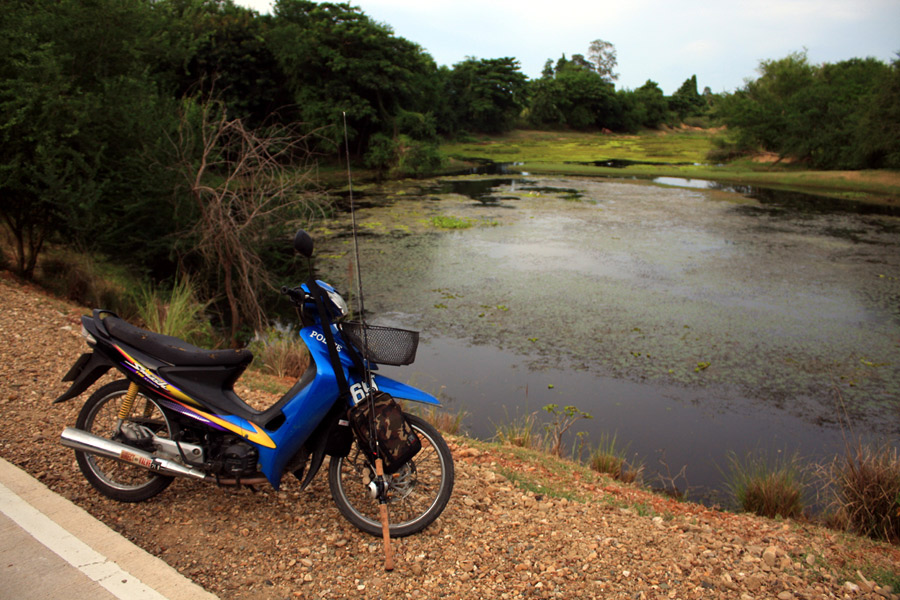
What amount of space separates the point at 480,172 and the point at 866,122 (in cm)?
1674

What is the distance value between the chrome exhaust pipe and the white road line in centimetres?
34

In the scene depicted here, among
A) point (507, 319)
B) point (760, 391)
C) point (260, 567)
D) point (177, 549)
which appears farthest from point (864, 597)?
point (507, 319)

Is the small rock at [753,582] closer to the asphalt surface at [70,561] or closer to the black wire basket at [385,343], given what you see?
the black wire basket at [385,343]

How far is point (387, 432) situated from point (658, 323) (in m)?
6.85

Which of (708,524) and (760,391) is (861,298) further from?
(708,524)

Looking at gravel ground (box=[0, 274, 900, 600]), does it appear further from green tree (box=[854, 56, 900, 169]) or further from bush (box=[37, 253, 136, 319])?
green tree (box=[854, 56, 900, 169])

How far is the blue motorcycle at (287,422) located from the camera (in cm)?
296

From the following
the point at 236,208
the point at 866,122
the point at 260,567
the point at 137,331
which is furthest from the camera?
the point at 866,122

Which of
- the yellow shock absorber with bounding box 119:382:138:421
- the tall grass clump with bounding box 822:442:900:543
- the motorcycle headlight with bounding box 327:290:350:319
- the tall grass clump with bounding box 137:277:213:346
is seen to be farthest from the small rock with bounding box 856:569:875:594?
the tall grass clump with bounding box 137:277:213:346

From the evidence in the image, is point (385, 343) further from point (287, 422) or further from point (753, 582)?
point (753, 582)

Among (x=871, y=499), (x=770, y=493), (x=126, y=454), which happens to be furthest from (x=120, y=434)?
(x=871, y=499)

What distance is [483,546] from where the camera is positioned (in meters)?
3.04

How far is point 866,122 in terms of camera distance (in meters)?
26.2

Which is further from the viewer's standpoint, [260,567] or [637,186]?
[637,186]
